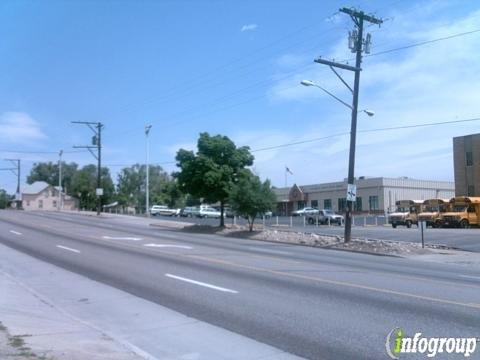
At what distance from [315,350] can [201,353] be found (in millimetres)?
1515

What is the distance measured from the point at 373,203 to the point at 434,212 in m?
31.4

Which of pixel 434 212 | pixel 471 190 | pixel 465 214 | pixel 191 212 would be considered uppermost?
pixel 471 190

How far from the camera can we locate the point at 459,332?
864 centimetres

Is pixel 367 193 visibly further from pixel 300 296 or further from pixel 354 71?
pixel 300 296

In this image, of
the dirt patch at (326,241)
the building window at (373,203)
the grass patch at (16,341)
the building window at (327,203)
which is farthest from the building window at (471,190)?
the grass patch at (16,341)

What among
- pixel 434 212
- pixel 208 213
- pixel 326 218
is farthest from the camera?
pixel 208 213

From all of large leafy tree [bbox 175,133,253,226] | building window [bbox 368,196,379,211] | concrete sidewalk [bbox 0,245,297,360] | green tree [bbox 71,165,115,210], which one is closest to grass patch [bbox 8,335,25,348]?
concrete sidewalk [bbox 0,245,297,360]

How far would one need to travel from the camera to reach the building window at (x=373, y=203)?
3206 inches

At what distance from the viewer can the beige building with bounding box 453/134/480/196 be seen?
61469 millimetres

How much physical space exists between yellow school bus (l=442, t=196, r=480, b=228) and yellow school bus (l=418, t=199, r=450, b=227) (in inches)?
44.2

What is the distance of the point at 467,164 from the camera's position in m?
62.5

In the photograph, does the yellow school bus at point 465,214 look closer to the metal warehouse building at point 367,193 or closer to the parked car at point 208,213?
the metal warehouse building at point 367,193

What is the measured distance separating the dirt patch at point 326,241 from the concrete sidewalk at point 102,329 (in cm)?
1797

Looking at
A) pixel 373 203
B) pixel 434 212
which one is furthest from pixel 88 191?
pixel 434 212
